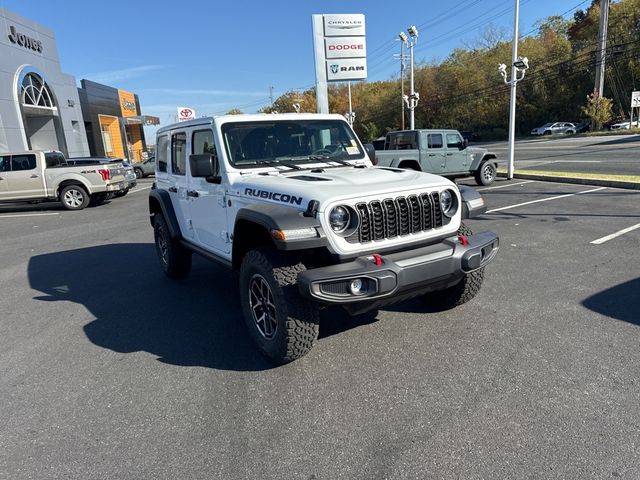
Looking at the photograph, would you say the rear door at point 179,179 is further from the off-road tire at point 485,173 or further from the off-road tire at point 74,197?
the off-road tire at point 485,173

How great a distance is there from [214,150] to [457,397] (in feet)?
9.81

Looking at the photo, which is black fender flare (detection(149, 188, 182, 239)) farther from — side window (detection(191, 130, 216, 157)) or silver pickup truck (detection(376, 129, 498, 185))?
silver pickup truck (detection(376, 129, 498, 185))

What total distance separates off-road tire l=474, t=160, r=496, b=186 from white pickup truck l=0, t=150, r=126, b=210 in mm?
11565

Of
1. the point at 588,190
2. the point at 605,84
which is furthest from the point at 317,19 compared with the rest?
the point at 605,84

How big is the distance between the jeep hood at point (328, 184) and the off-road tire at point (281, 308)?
0.47m

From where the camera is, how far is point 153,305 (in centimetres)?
502

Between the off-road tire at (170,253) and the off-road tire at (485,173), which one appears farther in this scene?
the off-road tire at (485,173)

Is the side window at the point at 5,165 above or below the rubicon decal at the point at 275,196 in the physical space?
above

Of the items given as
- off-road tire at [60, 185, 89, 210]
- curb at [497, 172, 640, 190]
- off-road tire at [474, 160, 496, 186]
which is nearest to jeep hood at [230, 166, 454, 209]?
curb at [497, 172, 640, 190]

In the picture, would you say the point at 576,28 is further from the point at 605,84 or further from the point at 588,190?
the point at 588,190

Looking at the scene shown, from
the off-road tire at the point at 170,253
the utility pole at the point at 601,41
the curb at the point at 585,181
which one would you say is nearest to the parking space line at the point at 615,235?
the curb at the point at 585,181

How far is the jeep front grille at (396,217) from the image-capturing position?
10.5 ft

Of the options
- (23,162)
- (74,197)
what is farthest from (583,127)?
(23,162)

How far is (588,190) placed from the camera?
1080cm
